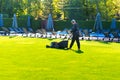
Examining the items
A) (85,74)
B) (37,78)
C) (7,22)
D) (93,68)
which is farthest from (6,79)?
(7,22)

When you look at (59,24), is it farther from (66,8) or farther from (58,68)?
(58,68)

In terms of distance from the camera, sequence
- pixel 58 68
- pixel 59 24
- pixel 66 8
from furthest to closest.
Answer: pixel 66 8, pixel 59 24, pixel 58 68

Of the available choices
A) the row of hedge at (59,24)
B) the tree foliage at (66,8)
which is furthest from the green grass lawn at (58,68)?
the tree foliage at (66,8)

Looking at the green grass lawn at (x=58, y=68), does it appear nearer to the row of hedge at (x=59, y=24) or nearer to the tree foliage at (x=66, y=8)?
the row of hedge at (x=59, y=24)

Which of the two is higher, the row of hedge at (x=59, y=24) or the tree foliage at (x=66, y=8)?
the tree foliage at (x=66, y=8)

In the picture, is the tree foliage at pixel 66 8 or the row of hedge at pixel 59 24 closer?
the row of hedge at pixel 59 24

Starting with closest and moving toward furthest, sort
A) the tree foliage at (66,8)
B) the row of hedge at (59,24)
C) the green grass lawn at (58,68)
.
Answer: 1. the green grass lawn at (58,68)
2. the row of hedge at (59,24)
3. the tree foliage at (66,8)

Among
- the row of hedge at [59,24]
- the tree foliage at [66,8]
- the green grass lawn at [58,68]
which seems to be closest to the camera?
the green grass lawn at [58,68]

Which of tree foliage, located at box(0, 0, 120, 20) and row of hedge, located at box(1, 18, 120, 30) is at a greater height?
tree foliage, located at box(0, 0, 120, 20)

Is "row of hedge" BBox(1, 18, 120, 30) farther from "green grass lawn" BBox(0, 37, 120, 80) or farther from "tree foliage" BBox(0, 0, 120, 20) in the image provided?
"green grass lawn" BBox(0, 37, 120, 80)

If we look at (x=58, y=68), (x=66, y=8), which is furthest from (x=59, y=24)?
(x=58, y=68)

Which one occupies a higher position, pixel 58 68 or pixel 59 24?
pixel 58 68

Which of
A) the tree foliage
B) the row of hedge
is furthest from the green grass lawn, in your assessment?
the tree foliage

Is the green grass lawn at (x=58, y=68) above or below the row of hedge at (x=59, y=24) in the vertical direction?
above
